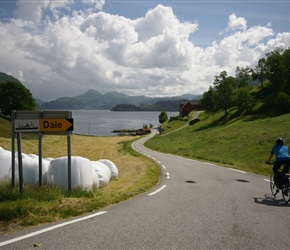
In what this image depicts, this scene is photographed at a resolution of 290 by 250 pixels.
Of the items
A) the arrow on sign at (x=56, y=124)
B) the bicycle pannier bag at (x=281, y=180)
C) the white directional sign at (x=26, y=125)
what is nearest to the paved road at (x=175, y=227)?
the bicycle pannier bag at (x=281, y=180)

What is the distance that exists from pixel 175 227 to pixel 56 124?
5.45 metres

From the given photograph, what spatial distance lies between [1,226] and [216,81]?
75073 millimetres

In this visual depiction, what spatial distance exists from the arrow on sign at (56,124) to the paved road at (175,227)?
10.5ft

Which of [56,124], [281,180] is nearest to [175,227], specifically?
[281,180]

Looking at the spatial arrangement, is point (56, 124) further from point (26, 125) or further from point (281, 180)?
point (281, 180)

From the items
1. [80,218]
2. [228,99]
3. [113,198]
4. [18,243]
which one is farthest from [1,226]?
[228,99]

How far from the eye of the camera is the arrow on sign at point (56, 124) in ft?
31.5

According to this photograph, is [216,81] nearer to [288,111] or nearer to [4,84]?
[288,111]

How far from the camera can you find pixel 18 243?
5254 millimetres

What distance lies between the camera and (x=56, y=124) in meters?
9.68

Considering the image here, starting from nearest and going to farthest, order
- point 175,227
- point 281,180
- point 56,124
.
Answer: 1. point 175,227
2. point 281,180
3. point 56,124

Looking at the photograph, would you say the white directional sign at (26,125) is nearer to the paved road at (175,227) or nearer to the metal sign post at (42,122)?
the metal sign post at (42,122)

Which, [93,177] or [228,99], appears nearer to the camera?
[93,177]

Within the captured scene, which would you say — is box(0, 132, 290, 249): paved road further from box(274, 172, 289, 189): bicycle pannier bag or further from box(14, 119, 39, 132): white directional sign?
box(14, 119, 39, 132): white directional sign
